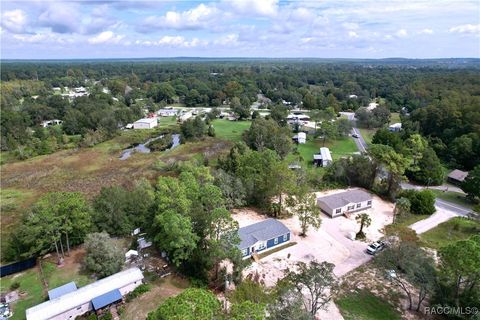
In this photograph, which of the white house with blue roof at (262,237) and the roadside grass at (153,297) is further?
the white house with blue roof at (262,237)

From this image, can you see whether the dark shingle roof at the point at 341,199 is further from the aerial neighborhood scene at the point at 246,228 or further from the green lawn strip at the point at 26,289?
the green lawn strip at the point at 26,289

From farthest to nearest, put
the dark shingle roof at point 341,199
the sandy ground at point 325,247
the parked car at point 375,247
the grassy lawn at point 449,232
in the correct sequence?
the dark shingle roof at point 341,199 < the grassy lawn at point 449,232 < the parked car at point 375,247 < the sandy ground at point 325,247

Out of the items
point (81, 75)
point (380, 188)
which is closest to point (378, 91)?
point (380, 188)

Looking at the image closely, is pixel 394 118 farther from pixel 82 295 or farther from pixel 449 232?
pixel 82 295

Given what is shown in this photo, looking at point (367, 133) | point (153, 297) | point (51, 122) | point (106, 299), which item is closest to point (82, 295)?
point (106, 299)

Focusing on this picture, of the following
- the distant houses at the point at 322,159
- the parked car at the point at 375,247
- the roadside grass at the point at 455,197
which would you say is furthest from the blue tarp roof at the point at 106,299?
the roadside grass at the point at 455,197

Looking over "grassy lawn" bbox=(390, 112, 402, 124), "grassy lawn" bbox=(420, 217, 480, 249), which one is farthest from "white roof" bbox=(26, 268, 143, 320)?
"grassy lawn" bbox=(390, 112, 402, 124)
